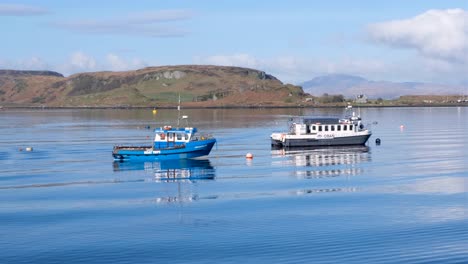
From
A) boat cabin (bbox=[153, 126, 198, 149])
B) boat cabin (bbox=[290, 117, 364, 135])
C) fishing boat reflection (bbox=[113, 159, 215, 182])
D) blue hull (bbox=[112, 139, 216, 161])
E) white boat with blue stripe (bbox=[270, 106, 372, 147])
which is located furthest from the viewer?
boat cabin (bbox=[290, 117, 364, 135])

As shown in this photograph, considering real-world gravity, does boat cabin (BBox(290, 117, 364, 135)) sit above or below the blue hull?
above

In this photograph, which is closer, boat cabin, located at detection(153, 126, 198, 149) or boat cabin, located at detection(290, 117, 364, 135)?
boat cabin, located at detection(153, 126, 198, 149)

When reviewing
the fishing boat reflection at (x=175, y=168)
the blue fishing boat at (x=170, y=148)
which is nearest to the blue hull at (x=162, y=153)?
the blue fishing boat at (x=170, y=148)

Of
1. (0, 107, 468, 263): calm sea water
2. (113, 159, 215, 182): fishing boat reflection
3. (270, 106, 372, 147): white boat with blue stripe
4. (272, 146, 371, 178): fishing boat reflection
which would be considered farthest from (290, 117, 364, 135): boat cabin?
(113, 159, 215, 182): fishing boat reflection

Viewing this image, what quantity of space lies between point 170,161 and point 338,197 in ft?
73.1

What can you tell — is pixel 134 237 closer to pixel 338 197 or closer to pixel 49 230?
pixel 49 230

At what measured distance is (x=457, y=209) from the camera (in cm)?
3575

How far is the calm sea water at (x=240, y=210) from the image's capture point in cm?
2777

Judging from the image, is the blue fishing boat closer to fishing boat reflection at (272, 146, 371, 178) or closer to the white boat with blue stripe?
fishing boat reflection at (272, 146, 371, 178)

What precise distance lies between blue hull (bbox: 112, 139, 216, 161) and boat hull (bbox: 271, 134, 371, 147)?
13.6 m

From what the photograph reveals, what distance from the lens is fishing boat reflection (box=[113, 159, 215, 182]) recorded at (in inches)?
1967

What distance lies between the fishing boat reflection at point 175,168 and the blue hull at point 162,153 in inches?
17.4

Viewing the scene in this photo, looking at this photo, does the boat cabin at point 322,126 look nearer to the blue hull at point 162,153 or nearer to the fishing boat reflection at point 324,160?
the fishing boat reflection at point 324,160

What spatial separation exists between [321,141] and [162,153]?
19.4 meters
